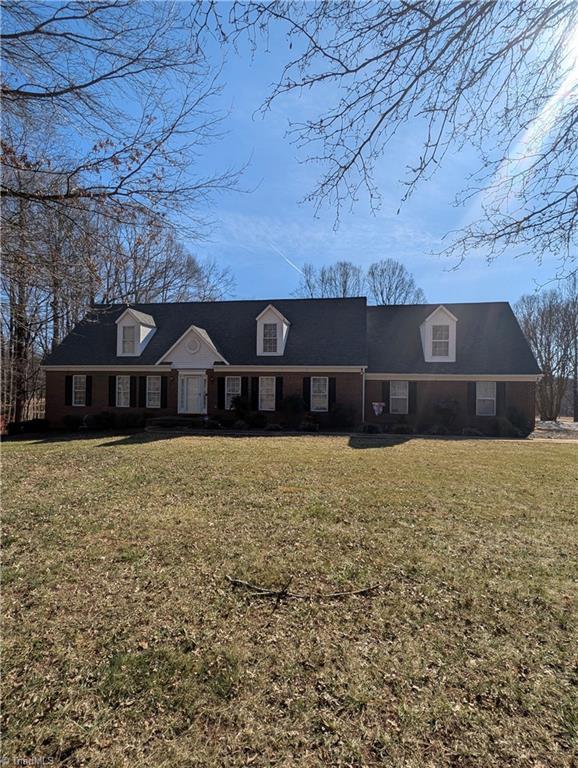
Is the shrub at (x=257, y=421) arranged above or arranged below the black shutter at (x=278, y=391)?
below

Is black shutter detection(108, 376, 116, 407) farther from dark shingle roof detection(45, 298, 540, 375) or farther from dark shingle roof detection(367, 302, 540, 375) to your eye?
dark shingle roof detection(367, 302, 540, 375)

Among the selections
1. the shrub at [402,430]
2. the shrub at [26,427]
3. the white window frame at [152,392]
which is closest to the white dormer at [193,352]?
the white window frame at [152,392]

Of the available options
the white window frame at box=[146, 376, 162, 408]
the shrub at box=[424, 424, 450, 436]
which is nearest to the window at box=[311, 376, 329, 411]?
the shrub at box=[424, 424, 450, 436]

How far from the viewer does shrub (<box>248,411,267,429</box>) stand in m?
18.3

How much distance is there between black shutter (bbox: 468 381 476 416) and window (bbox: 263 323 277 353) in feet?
29.2

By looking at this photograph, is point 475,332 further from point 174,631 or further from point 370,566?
point 174,631

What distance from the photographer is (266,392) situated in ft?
63.4

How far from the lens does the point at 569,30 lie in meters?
3.76

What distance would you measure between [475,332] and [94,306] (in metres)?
18.0

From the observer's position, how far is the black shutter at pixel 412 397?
60.4ft

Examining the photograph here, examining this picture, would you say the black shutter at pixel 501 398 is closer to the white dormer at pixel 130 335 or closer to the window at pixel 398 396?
the window at pixel 398 396

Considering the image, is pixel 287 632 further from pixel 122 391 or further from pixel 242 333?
pixel 122 391

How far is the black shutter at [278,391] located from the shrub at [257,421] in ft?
2.84

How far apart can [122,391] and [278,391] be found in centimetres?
790
